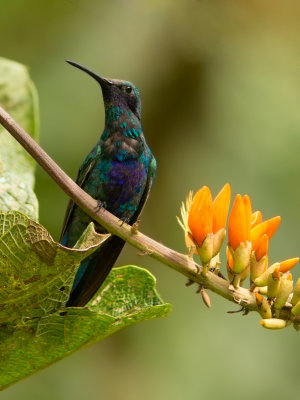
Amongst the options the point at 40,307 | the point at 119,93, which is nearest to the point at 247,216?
the point at 40,307

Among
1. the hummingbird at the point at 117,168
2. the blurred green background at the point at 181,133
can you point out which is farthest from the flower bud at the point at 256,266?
the blurred green background at the point at 181,133

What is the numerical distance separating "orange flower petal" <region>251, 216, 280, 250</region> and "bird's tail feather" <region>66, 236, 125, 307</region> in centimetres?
53

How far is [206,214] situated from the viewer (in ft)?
5.42

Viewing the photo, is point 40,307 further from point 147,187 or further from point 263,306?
point 147,187

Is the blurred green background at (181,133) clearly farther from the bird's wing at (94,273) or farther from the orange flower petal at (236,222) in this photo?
the orange flower petal at (236,222)

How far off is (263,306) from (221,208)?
0.86 ft

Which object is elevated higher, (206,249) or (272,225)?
(272,225)

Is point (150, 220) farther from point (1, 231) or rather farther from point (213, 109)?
point (1, 231)

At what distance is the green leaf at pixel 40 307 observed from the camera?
1.43m

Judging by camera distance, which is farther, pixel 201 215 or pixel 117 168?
pixel 117 168

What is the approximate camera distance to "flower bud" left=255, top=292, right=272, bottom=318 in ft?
5.06

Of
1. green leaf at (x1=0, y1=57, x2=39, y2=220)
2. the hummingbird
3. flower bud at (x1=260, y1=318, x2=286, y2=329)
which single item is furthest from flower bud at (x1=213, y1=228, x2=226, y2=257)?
the hummingbird

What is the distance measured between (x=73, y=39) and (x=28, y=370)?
7.96ft

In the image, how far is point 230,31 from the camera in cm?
400
